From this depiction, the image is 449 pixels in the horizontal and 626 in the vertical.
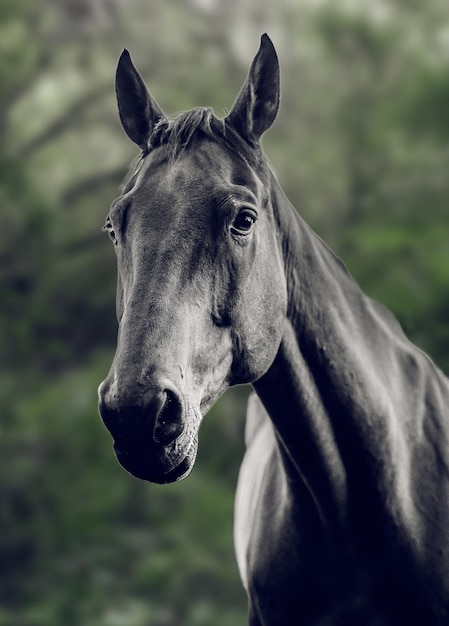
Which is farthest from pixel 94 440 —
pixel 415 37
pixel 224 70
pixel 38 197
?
pixel 415 37

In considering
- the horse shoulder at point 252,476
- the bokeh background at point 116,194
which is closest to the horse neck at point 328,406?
the horse shoulder at point 252,476

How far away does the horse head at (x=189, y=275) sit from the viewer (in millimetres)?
1727

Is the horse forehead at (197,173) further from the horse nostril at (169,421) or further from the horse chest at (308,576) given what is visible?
the horse chest at (308,576)

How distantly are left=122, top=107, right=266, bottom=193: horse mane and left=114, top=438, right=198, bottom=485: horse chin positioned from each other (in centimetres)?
64

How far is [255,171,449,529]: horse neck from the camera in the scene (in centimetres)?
217

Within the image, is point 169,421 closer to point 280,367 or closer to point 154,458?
point 154,458

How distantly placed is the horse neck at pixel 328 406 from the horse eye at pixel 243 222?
0.70 feet

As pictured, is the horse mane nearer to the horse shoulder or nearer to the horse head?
the horse head

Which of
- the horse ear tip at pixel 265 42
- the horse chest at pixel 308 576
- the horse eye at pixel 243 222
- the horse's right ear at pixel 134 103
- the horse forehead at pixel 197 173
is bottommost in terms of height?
the horse chest at pixel 308 576

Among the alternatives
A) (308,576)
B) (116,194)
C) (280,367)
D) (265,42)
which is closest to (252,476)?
(308,576)

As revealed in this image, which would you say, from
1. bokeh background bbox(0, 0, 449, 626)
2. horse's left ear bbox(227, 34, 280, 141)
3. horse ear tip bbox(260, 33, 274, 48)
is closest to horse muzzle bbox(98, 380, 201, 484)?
horse's left ear bbox(227, 34, 280, 141)

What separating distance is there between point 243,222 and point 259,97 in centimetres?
36

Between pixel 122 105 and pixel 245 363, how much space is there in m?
0.74

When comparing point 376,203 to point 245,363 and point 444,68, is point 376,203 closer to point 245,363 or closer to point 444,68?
point 444,68
